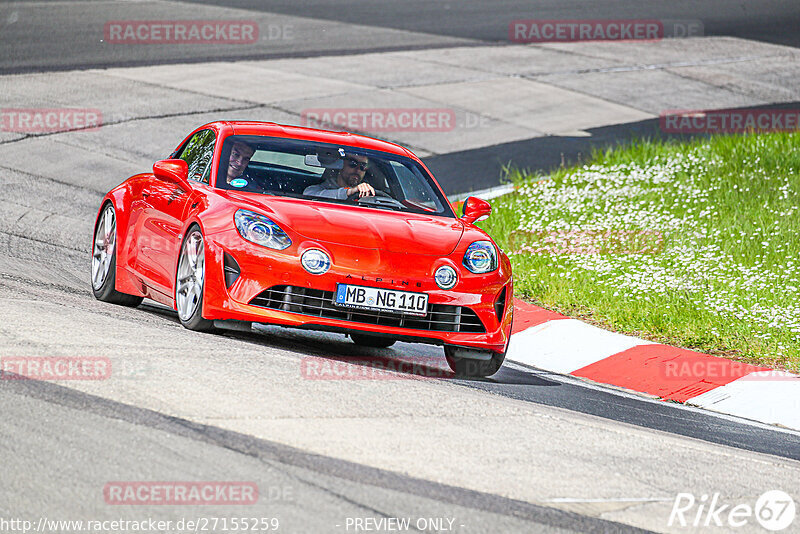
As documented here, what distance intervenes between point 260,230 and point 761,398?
3.40 meters

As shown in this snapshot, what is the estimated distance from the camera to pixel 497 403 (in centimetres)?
650

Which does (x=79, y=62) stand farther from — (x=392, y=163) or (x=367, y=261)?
(x=367, y=261)

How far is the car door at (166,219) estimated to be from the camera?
770 cm

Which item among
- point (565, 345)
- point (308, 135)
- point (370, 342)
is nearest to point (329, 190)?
point (308, 135)

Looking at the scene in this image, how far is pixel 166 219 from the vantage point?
25.9ft

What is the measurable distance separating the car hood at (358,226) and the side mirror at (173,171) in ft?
1.74

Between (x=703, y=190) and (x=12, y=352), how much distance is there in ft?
29.1

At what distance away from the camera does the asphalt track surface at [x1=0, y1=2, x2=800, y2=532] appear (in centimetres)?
453

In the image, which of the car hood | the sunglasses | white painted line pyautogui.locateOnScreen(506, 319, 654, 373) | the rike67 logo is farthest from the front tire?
the rike67 logo

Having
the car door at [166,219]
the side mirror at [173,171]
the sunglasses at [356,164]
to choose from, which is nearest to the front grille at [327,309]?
the car door at [166,219]

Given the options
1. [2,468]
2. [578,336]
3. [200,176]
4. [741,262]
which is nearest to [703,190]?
[741,262]

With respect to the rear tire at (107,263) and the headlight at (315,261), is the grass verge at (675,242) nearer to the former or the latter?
the headlight at (315,261)

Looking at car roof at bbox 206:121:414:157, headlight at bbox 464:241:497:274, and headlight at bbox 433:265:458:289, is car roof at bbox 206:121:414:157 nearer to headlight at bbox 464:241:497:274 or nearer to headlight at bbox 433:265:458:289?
headlight at bbox 464:241:497:274

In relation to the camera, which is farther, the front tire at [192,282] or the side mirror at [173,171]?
the side mirror at [173,171]
